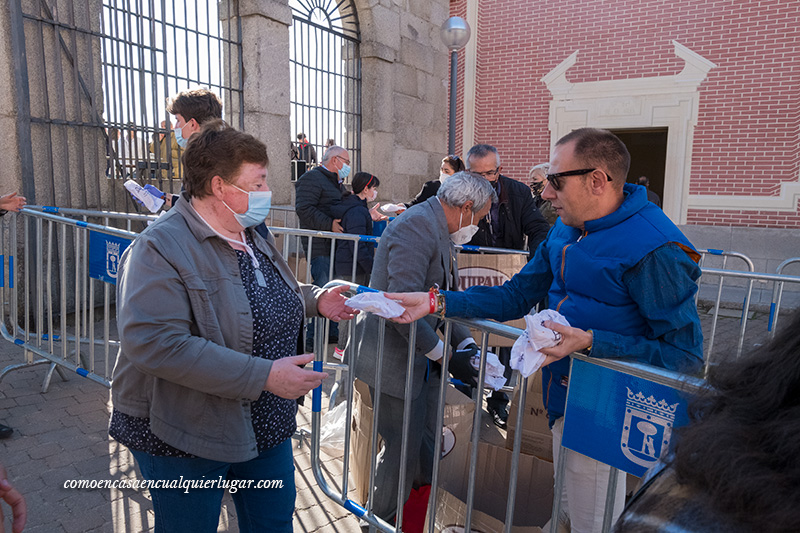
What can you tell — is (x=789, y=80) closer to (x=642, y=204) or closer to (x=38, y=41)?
(x=642, y=204)

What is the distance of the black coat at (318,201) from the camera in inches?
234

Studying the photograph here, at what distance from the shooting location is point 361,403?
2.77 metres

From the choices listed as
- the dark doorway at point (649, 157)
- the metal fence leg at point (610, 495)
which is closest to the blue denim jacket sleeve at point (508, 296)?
the metal fence leg at point (610, 495)

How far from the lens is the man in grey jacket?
2.62 meters

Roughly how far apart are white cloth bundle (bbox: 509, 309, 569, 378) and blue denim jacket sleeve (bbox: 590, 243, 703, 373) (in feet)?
0.49

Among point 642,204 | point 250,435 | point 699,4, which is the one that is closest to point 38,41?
point 250,435

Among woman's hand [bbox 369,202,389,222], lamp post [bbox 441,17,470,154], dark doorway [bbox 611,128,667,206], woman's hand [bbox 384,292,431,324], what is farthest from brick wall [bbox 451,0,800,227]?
woman's hand [bbox 384,292,431,324]

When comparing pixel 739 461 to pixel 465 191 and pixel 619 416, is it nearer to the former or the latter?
pixel 619 416

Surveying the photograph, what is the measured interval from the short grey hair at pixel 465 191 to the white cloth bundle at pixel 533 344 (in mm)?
1169

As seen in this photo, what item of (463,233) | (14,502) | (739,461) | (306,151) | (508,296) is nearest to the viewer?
(739,461)

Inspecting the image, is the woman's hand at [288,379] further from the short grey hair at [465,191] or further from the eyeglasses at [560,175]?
the short grey hair at [465,191]

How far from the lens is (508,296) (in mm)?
2338

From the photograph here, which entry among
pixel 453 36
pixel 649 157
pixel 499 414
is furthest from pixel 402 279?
pixel 649 157

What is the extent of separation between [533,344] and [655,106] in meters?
11.8
